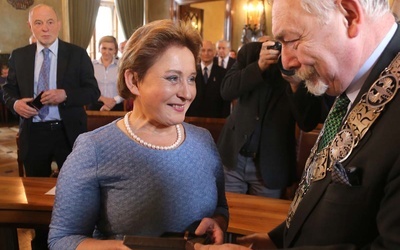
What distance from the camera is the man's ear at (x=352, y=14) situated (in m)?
0.86

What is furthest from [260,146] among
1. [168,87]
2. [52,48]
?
[52,48]

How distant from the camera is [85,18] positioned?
9.80 meters

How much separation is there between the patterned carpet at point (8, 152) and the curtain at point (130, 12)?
4000 millimetres

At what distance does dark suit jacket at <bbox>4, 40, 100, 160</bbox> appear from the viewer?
2.88m

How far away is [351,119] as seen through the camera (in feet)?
2.95

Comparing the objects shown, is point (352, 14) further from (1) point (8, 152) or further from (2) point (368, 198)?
(1) point (8, 152)

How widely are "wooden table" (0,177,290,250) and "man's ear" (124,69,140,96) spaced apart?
0.83m

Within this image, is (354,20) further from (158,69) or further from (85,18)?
(85,18)

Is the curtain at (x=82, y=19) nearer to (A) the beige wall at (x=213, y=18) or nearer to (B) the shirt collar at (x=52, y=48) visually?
(A) the beige wall at (x=213, y=18)

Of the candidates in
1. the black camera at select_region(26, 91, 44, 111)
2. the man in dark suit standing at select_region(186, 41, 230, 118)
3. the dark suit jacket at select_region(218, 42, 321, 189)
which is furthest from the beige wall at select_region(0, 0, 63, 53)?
the dark suit jacket at select_region(218, 42, 321, 189)

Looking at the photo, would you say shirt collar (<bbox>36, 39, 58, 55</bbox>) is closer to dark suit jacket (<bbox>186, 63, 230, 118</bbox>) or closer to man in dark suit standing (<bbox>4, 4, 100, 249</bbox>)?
man in dark suit standing (<bbox>4, 4, 100, 249</bbox>)

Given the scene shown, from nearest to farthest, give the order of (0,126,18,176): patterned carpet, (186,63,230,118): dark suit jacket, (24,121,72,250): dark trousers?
1. (24,121,72,250): dark trousers
2. (186,63,230,118): dark suit jacket
3. (0,126,18,176): patterned carpet

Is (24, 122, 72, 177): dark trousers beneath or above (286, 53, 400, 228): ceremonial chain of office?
beneath

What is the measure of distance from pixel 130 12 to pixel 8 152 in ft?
17.8
